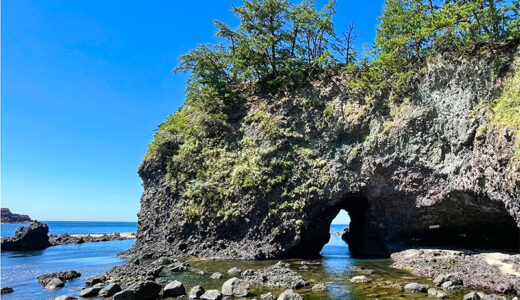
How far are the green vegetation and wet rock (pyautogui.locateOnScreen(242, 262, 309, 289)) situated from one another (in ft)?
32.5

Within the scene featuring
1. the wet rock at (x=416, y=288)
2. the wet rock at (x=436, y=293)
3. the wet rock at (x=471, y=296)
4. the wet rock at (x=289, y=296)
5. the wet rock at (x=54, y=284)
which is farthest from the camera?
the wet rock at (x=54, y=284)

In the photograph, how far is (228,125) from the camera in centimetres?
3766

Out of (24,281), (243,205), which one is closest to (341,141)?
(243,205)

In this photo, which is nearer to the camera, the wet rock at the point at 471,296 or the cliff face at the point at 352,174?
the wet rock at the point at 471,296

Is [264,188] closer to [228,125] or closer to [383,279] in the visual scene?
[228,125]

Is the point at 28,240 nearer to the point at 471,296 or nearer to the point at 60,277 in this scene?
the point at 60,277

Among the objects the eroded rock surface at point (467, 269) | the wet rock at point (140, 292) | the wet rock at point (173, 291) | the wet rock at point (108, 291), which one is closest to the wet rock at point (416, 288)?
the eroded rock surface at point (467, 269)

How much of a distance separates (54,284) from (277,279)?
44.1 feet

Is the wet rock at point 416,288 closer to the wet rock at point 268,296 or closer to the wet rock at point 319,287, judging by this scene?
the wet rock at point 319,287

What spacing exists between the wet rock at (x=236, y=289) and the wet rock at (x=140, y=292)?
3398mm

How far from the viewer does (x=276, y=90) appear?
38.2 meters

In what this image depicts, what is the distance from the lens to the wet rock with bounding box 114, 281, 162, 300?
15.4 metres

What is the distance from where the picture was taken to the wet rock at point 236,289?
16.1m

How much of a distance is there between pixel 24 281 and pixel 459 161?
31717mm
